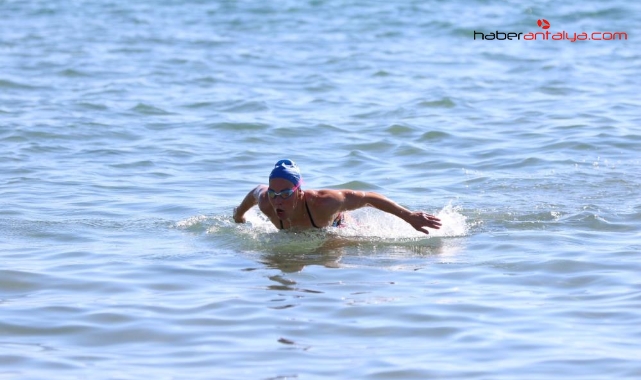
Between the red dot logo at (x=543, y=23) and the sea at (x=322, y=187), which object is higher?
the red dot logo at (x=543, y=23)

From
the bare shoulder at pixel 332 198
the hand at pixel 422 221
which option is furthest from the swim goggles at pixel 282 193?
the hand at pixel 422 221

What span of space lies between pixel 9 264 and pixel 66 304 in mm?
1207

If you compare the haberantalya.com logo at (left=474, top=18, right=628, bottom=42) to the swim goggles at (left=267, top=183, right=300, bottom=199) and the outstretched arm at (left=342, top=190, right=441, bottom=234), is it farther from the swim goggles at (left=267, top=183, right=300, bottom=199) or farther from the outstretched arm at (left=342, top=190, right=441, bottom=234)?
the swim goggles at (left=267, top=183, right=300, bottom=199)

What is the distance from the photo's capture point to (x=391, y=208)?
8.73m

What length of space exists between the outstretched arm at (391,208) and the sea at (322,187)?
31cm

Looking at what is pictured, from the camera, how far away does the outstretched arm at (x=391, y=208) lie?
855 centimetres

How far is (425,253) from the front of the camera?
8.95 metres

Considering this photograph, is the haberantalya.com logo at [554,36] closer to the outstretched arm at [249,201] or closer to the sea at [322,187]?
the sea at [322,187]

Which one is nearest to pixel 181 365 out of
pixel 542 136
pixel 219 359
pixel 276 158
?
pixel 219 359

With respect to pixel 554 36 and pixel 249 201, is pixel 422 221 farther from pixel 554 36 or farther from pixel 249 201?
pixel 554 36

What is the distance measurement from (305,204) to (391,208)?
95 centimetres

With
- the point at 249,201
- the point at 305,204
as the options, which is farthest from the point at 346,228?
the point at 249,201

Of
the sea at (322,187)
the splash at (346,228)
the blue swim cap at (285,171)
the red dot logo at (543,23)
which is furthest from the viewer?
the red dot logo at (543,23)

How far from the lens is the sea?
652 centimetres
